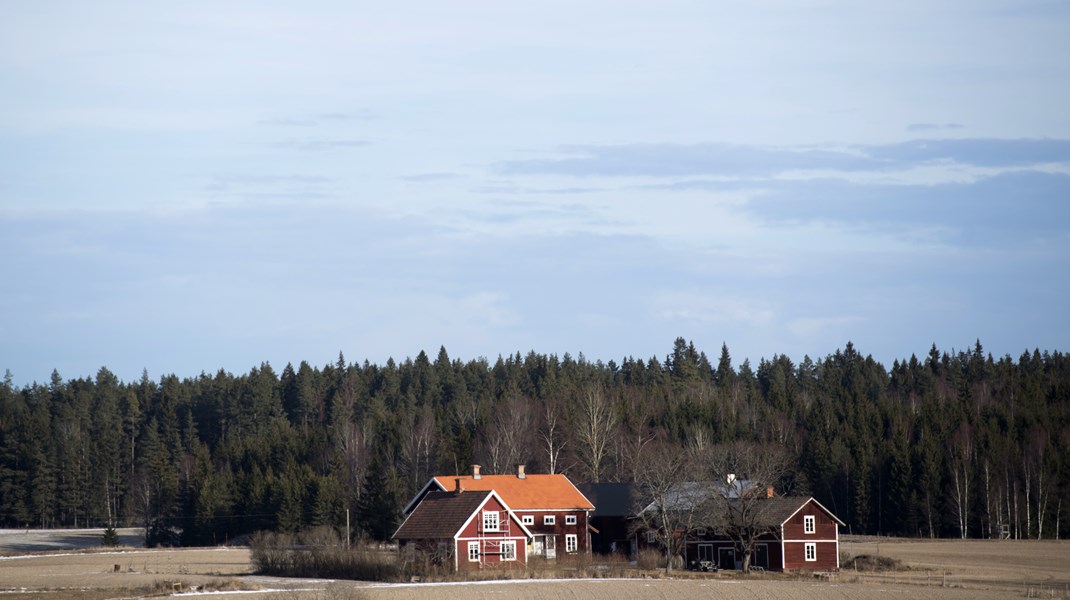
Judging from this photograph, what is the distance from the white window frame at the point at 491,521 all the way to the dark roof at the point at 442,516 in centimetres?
69

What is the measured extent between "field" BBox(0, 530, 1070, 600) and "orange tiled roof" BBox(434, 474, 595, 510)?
13.1 m

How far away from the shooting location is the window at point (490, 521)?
65938 millimetres

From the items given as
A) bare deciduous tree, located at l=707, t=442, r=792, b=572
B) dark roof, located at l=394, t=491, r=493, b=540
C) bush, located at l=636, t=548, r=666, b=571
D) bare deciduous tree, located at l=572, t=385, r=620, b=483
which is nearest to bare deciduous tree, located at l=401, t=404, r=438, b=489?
bare deciduous tree, located at l=572, t=385, r=620, b=483

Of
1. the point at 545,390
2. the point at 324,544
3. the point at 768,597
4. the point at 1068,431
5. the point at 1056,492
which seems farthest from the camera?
the point at 545,390

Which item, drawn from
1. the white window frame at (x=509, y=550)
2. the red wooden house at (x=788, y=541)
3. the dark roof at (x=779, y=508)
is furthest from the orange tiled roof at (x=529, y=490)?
the dark roof at (x=779, y=508)

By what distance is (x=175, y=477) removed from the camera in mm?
113312

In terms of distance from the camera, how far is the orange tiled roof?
2899 inches

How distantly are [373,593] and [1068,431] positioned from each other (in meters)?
76.1

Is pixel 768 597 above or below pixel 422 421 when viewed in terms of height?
below

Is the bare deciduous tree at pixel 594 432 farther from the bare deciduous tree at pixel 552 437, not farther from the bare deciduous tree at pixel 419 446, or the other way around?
the bare deciduous tree at pixel 419 446

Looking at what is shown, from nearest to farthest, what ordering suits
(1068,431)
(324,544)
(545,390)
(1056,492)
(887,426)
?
(324,544)
(1056,492)
(1068,431)
(887,426)
(545,390)

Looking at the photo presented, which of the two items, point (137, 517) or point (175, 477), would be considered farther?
point (137, 517)

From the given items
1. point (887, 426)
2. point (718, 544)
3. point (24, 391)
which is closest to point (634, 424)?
point (887, 426)

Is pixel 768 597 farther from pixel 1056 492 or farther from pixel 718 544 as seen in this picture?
pixel 1056 492
